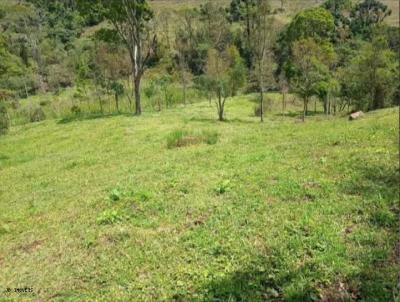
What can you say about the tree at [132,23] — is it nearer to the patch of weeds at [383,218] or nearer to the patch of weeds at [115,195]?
the patch of weeds at [115,195]

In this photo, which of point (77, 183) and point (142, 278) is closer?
point (142, 278)

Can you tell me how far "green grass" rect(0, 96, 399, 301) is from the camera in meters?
5.59

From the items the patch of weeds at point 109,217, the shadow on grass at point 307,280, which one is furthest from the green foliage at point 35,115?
the shadow on grass at point 307,280

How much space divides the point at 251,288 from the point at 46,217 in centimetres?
563

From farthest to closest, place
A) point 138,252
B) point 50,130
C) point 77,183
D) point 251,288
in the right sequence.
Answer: point 50,130 → point 77,183 → point 138,252 → point 251,288

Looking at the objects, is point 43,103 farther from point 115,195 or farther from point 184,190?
point 184,190

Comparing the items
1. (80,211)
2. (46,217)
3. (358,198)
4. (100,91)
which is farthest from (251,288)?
(100,91)

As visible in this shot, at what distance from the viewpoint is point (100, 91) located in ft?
172

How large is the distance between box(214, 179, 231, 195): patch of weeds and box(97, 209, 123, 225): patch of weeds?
2.07 metres

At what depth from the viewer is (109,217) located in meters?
8.24

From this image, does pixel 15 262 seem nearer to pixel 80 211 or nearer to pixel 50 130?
pixel 80 211

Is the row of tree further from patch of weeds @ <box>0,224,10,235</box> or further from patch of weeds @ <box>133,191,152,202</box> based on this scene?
patch of weeds @ <box>0,224,10,235</box>

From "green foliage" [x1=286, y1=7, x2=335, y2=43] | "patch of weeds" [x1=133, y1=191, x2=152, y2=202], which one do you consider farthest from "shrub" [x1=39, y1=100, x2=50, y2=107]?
"patch of weeds" [x1=133, y1=191, x2=152, y2=202]

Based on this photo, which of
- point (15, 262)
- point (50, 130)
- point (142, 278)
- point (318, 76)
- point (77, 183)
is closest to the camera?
point (142, 278)
